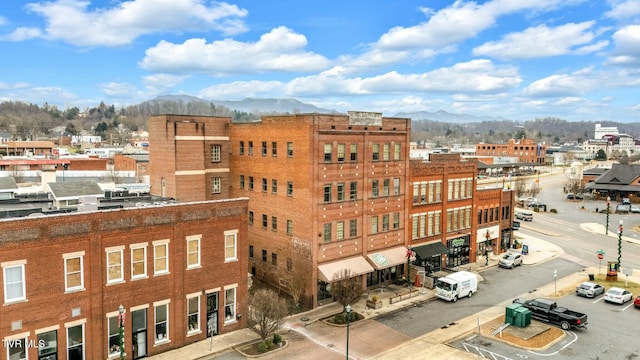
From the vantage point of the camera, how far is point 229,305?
33812mm

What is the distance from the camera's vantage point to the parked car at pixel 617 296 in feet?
137

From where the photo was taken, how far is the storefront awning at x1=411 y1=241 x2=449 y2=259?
4784 centimetres

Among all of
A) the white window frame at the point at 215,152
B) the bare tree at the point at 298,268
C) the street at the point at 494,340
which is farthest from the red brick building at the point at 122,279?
the white window frame at the point at 215,152

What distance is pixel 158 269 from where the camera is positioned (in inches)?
1185

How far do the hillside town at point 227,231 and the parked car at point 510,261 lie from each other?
262 cm

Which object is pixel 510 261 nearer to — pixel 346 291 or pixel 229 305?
pixel 346 291

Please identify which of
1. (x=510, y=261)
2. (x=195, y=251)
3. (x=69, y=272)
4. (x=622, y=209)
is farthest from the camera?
(x=622, y=209)

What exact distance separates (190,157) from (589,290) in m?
39.2

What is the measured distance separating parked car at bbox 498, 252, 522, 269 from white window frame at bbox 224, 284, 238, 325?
32.8 meters

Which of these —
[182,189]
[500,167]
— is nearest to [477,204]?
[182,189]

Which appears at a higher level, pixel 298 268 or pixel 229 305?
pixel 298 268

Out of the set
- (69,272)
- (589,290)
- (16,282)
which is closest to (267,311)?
(69,272)

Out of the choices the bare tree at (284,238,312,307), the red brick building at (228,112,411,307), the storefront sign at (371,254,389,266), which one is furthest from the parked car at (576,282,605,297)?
the bare tree at (284,238,312,307)

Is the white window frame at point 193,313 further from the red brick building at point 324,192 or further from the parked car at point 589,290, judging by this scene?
the parked car at point 589,290
